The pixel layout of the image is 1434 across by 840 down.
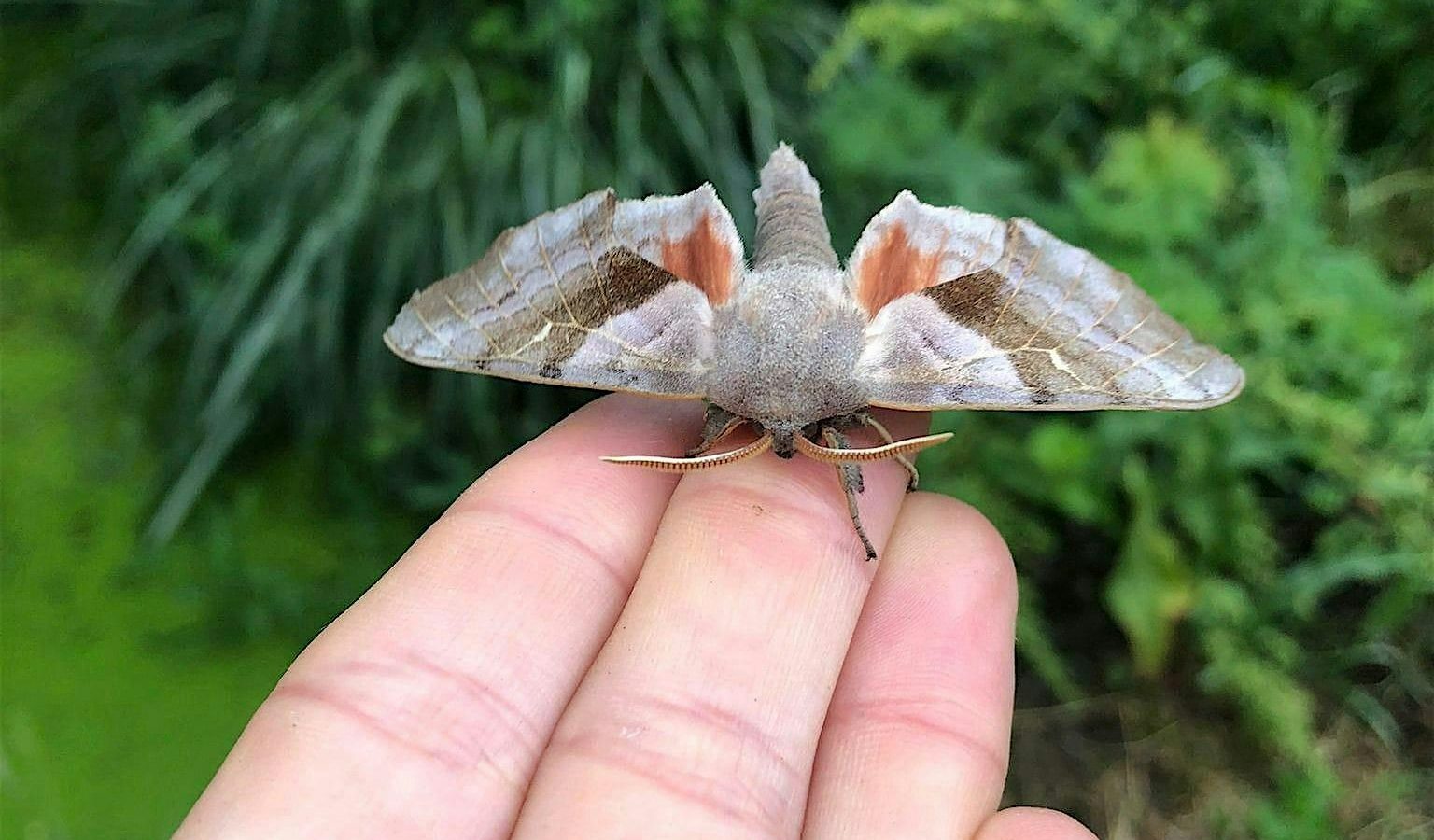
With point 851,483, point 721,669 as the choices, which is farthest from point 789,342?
point 721,669

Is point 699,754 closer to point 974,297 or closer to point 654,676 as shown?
point 654,676

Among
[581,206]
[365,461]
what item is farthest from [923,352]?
[365,461]

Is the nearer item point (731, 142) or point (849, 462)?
point (849, 462)

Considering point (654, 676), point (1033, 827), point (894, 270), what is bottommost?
point (1033, 827)

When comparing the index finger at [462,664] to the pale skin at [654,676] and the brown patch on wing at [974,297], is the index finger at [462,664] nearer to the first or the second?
the pale skin at [654,676]

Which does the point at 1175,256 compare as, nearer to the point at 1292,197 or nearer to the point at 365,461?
the point at 1292,197

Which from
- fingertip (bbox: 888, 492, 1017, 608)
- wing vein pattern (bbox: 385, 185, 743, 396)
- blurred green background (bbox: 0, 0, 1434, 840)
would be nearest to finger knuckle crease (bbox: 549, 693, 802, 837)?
fingertip (bbox: 888, 492, 1017, 608)

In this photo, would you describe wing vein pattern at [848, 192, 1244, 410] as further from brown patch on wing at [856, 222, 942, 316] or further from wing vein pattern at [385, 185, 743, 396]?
wing vein pattern at [385, 185, 743, 396]
